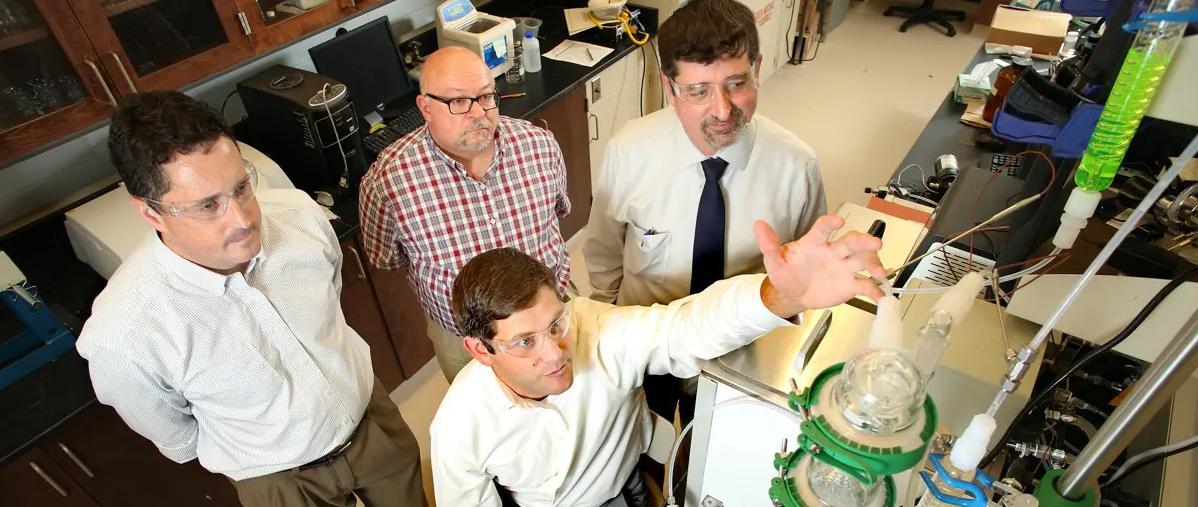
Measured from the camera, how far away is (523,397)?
1.35 metres

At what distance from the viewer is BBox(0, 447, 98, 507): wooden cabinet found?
5.25 feet

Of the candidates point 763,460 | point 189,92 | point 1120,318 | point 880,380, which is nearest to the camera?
point 880,380

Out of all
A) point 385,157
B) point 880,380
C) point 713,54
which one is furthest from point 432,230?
point 880,380

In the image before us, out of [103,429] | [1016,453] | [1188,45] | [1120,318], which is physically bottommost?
[103,429]

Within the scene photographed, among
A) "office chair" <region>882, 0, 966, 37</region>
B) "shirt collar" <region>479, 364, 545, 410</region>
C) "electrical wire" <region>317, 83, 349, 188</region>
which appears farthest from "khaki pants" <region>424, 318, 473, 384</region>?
"office chair" <region>882, 0, 966, 37</region>

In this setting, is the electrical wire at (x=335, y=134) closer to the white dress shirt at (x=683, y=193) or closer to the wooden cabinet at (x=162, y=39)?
the wooden cabinet at (x=162, y=39)

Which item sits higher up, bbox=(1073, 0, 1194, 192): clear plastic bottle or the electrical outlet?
bbox=(1073, 0, 1194, 192): clear plastic bottle

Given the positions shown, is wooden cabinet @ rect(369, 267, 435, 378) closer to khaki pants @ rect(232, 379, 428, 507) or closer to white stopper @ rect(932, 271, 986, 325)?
khaki pants @ rect(232, 379, 428, 507)

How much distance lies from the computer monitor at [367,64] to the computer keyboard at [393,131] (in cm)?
11

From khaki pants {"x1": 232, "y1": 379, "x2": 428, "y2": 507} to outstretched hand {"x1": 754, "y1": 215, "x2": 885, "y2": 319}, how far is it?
1.26m

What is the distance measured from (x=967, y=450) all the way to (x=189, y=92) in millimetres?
2596

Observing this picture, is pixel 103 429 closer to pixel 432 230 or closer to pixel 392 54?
pixel 432 230

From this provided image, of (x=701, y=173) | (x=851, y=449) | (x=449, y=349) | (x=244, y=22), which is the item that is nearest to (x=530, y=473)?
(x=449, y=349)

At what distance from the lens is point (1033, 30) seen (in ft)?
10.6
